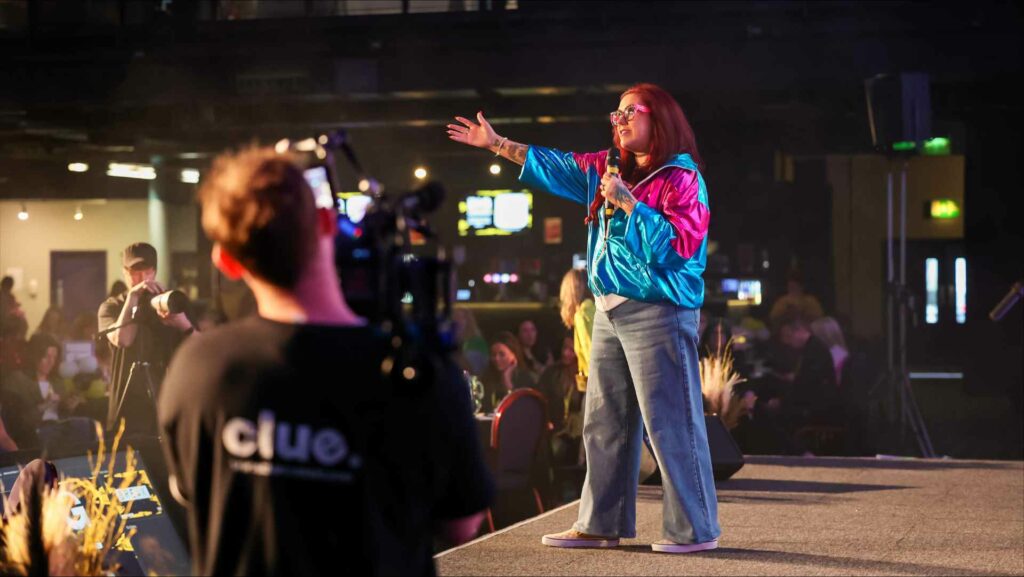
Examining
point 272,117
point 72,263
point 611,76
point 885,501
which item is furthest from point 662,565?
point 72,263

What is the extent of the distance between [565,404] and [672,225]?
14.4 feet

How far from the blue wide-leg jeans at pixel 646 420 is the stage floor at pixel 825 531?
12cm

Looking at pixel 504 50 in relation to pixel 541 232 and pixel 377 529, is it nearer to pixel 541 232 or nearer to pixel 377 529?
pixel 541 232

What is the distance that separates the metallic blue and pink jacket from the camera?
3871mm

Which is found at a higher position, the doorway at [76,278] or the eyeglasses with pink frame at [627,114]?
the eyeglasses with pink frame at [627,114]

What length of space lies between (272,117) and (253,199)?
44.1ft

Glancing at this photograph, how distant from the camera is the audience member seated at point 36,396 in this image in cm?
702

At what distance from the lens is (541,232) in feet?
60.5

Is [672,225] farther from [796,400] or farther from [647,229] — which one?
[796,400]

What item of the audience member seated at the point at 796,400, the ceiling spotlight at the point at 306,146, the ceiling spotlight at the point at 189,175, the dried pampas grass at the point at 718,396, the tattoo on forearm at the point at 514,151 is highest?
the ceiling spotlight at the point at 189,175

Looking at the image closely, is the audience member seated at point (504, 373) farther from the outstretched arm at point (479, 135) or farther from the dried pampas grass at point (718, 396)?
the outstretched arm at point (479, 135)

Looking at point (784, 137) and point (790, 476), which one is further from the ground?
point (784, 137)

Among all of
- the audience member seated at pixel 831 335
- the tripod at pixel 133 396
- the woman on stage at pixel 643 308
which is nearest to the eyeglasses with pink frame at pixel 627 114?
the woman on stage at pixel 643 308

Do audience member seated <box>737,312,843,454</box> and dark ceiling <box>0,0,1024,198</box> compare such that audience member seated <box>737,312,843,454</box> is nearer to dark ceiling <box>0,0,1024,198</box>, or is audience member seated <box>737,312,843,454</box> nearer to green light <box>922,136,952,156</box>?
dark ceiling <box>0,0,1024,198</box>
